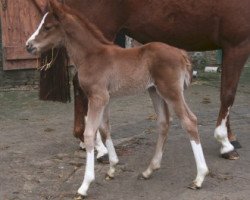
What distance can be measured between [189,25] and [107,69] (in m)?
1.32

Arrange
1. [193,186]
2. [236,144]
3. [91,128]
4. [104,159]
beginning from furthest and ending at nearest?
1. [236,144]
2. [104,159]
3. [193,186]
4. [91,128]

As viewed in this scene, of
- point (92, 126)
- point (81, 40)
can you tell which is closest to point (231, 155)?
point (92, 126)

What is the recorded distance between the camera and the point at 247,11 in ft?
16.0

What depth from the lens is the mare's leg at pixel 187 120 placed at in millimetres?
3965

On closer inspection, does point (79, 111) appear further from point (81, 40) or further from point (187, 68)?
point (187, 68)

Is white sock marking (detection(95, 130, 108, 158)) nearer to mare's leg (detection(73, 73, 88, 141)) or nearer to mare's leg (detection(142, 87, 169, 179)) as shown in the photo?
mare's leg (detection(73, 73, 88, 141))

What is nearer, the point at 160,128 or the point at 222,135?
the point at 160,128

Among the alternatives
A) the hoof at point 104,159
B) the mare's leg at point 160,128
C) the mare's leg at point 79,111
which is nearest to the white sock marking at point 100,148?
the hoof at point 104,159

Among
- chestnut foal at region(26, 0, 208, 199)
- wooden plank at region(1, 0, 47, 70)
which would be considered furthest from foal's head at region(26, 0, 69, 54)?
wooden plank at region(1, 0, 47, 70)

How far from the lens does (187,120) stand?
405 centimetres

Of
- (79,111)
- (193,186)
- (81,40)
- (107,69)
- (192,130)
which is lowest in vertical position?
(193,186)

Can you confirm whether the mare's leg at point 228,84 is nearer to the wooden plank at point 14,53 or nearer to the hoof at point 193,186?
the hoof at point 193,186

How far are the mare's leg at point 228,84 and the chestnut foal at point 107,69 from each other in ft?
3.06

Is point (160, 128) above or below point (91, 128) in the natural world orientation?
below
